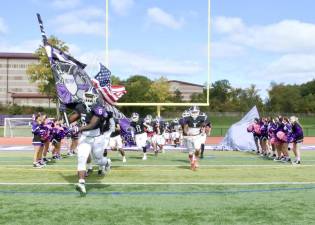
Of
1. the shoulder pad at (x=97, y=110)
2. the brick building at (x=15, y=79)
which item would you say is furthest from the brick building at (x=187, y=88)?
the shoulder pad at (x=97, y=110)

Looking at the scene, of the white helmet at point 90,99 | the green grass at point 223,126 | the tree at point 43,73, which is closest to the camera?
the white helmet at point 90,99

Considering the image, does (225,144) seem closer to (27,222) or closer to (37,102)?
(27,222)

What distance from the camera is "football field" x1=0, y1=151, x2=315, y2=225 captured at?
6844 mm

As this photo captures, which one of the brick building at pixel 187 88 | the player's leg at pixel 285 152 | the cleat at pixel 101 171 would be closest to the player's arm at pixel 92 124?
the cleat at pixel 101 171

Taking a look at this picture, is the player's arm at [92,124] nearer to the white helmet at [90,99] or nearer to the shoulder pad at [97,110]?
the shoulder pad at [97,110]

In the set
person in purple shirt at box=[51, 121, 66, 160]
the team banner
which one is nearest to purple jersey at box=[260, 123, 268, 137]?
the team banner

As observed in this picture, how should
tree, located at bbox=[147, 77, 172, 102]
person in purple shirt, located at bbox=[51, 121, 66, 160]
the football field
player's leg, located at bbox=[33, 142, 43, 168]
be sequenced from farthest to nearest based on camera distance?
1. tree, located at bbox=[147, 77, 172, 102]
2. person in purple shirt, located at bbox=[51, 121, 66, 160]
3. player's leg, located at bbox=[33, 142, 43, 168]
4. the football field

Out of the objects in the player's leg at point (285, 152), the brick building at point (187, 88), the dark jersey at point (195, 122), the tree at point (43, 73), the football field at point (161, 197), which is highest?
the brick building at point (187, 88)

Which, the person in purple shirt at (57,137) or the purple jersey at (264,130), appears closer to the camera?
the person in purple shirt at (57,137)

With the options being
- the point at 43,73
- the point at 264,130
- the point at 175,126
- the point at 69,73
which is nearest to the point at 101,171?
the point at 69,73

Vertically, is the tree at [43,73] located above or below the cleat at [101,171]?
above

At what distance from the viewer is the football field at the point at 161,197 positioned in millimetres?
6844

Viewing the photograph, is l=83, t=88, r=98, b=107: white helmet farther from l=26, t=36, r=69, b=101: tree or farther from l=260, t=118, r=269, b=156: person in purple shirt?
l=26, t=36, r=69, b=101: tree

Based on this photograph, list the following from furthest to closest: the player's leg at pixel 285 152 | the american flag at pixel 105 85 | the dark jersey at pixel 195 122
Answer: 1. the player's leg at pixel 285 152
2. the american flag at pixel 105 85
3. the dark jersey at pixel 195 122
